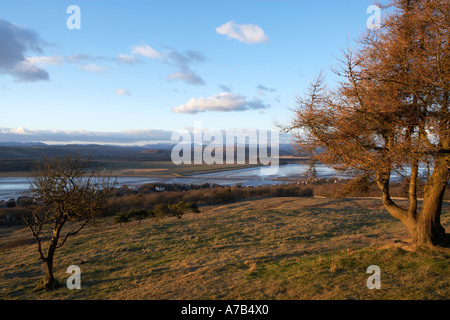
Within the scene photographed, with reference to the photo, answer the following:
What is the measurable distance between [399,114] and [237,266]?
727 cm

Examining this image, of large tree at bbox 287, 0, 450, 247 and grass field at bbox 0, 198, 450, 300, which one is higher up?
large tree at bbox 287, 0, 450, 247

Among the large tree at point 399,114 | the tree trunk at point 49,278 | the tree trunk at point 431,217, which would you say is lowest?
the tree trunk at point 49,278

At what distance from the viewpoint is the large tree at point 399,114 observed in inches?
314

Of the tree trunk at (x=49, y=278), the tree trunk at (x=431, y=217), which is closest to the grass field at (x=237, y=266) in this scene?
the tree trunk at (x=49, y=278)

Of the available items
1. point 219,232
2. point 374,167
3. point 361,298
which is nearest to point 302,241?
point 219,232

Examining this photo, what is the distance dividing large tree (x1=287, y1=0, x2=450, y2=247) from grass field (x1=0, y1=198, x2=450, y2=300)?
87.9 inches

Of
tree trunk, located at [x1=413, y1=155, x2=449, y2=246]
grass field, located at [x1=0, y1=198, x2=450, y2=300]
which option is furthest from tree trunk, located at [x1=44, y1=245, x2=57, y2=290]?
tree trunk, located at [x1=413, y1=155, x2=449, y2=246]

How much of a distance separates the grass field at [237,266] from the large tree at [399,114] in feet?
7.33

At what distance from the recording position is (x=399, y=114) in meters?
8.55

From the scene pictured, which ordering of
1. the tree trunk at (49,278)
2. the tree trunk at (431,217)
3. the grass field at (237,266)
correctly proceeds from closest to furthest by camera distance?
the grass field at (237,266) < the tree trunk at (431,217) < the tree trunk at (49,278)

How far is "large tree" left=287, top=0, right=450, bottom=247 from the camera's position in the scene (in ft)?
26.2

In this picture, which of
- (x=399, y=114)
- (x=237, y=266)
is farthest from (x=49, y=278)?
(x=399, y=114)

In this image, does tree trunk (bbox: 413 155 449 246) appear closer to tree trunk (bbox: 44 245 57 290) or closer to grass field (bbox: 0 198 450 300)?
grass field (bbox: 0 198 450 300)

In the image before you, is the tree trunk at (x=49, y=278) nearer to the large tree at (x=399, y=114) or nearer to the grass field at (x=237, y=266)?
the grass field at (x=237, y=266)
